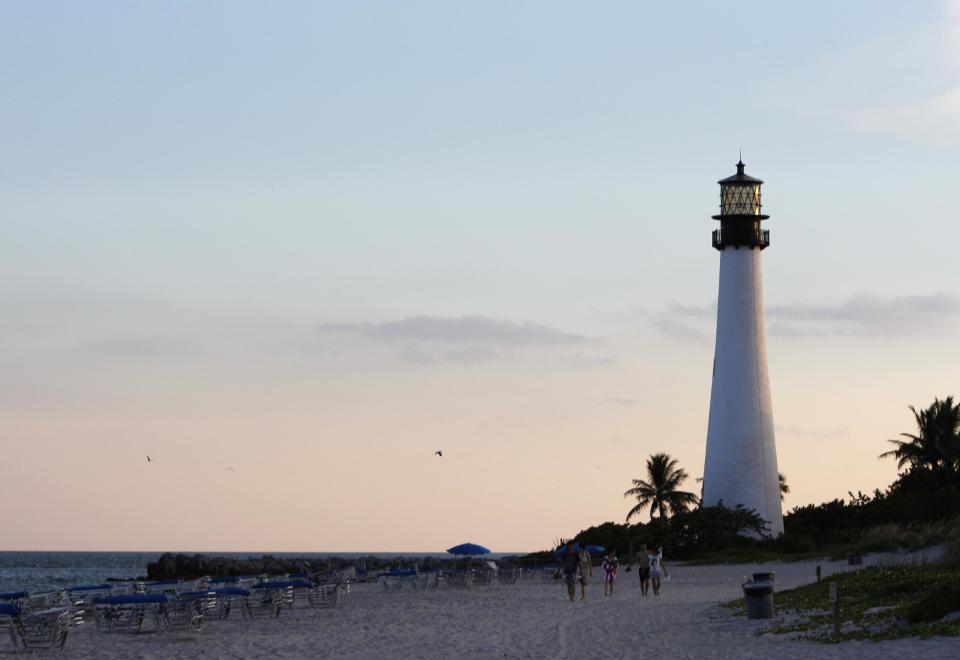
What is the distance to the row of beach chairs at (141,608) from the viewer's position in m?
20.6

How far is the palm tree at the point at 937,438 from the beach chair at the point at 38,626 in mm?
42557

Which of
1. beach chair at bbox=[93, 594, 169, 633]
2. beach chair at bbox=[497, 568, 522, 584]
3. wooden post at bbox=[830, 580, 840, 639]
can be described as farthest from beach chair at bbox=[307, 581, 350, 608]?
wooden post at bbox=[830, 580, 840, 639]

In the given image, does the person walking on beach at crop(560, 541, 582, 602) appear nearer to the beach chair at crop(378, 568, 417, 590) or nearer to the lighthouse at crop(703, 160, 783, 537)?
the beach chair at crop(378, 568, 417, 590)

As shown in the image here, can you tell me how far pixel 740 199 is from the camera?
167ft

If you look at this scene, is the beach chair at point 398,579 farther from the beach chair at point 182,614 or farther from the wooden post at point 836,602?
the wooden post at point 836,602

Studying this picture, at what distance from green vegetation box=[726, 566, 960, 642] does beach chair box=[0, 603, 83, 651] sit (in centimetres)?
1060

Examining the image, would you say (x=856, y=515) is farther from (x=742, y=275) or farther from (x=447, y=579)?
(x=447, y=579)

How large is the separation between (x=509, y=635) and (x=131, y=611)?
6.57m

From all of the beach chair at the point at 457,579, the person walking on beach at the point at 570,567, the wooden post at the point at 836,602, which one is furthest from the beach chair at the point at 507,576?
the wooden post at the point at 836,602

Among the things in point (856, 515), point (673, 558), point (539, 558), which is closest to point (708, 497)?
point (673, 558)

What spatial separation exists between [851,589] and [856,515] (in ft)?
100

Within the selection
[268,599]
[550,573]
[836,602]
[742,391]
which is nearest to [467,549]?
[550,573]

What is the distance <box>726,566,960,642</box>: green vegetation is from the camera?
1792 cm

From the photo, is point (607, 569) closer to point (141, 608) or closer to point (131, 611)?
point (141, 608)
